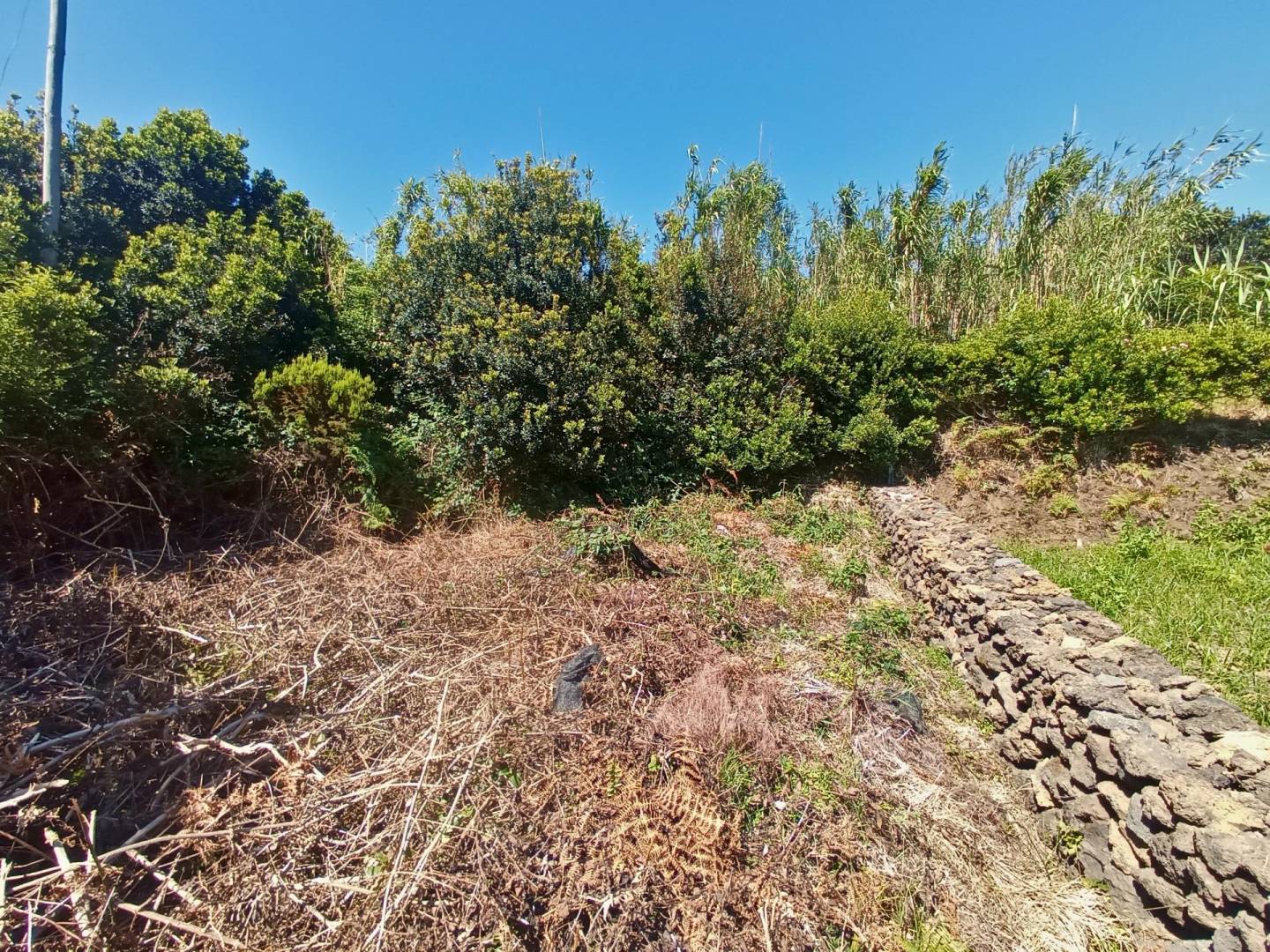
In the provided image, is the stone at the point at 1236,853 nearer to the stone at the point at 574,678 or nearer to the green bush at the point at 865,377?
the stone at the point at 574,678

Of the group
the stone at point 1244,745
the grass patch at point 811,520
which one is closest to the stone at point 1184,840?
the stone at point 1244,745

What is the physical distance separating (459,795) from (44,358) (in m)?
4.24

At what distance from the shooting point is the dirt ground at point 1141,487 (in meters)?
5.49

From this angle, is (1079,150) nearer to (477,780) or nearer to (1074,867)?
(1074,867)

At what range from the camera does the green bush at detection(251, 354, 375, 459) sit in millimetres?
5383

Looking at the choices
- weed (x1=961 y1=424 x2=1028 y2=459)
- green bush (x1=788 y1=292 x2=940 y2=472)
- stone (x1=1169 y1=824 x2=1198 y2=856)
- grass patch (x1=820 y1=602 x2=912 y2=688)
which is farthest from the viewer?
green bush (x1=788 y1=292 x2=940 y2=472)

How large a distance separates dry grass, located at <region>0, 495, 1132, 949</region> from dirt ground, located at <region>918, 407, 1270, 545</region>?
3.37m

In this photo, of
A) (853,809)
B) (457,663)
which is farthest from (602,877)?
(457,663)

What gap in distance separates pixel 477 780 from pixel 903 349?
22.1 ft

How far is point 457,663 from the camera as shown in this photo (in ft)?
11.0

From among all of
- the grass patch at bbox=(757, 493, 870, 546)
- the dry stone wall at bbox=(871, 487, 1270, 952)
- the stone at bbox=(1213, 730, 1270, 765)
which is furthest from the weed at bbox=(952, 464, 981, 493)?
the stone at bbox=(1213, 730, 1270, 765)

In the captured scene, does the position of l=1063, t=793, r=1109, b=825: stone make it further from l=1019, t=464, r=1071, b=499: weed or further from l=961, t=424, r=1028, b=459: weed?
l=961, t=424, r=1028, b=459: weed

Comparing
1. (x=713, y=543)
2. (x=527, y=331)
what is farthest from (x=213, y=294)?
(x=713, y=543)

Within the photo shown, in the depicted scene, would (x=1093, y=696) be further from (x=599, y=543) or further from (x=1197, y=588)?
(x=599, y=543)
